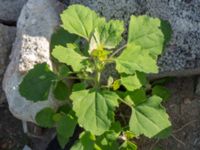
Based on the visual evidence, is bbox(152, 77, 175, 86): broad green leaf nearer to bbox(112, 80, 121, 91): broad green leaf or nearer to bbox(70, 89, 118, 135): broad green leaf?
bbox(112, 80, 121, 91): broad green leaf

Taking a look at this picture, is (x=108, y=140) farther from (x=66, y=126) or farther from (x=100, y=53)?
(x=100, y=53)

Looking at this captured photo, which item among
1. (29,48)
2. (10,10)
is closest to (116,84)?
(29,48)

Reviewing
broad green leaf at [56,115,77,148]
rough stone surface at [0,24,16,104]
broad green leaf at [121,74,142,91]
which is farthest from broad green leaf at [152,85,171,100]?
rough stone surface at [0,24,16,104]

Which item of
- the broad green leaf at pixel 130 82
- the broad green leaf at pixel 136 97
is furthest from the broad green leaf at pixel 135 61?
the broad green leaf at pixel 136 97

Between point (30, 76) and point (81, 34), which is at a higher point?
point (81, 34)

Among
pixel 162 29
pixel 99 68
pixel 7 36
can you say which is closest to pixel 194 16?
pixel 162 29

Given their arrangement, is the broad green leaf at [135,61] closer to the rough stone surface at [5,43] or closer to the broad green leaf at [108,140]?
the broad green leaf at [108,140]

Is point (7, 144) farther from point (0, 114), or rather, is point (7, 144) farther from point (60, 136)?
point (60, 136)
